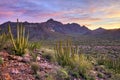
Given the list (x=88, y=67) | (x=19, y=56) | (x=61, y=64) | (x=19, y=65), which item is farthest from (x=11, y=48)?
(x=88, y=67)

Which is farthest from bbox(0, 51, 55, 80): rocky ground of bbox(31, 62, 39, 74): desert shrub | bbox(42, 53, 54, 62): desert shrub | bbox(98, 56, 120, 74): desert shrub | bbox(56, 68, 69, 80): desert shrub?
bbox(98, 56, 120, 74): desert shrub

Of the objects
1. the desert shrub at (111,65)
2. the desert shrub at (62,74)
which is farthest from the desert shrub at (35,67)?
the desert shrub at (111,65)

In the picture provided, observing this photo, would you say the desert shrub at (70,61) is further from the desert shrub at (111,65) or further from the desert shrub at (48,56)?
the desert shrub at (111,65)

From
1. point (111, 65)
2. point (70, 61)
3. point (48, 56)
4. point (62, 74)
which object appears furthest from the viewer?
point (111, 65)

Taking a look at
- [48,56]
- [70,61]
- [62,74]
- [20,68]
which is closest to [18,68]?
[20,68]

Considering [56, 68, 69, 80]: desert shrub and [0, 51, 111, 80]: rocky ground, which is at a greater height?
[0, 51, 111, 80]: rocky ground

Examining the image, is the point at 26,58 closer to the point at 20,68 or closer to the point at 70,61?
the point at 20,68

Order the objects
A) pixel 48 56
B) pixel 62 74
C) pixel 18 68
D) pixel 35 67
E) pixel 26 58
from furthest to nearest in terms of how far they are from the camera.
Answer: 1. pixel 48 56
2. pixel 26 58
3. pixel 62 74
4. pixel 35 67
5. pixel 18 68

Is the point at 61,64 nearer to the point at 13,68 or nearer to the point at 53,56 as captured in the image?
the point at 53,56

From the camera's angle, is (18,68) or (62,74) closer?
(18,68)

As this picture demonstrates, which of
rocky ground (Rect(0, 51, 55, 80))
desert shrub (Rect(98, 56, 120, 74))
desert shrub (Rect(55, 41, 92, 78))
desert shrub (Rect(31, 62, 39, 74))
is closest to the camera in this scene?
rocky ground (Rect(0, 51, 55, 80))

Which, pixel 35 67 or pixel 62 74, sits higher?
pixel 35 67

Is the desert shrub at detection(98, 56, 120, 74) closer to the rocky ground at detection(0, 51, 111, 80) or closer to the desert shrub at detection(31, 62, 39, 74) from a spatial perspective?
the rocky ground at detection(0, 51, 111, 80)

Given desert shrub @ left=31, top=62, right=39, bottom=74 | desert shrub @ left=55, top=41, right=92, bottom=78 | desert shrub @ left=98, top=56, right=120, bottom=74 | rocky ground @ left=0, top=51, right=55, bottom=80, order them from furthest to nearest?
desert shrub @ left=98, top=56, right=120, bottom=74 → desert shrub @ left=55, top=41, right=92, bottom=78 → desert shrub @ left=31, top=62, right=39, bottom=74 → rocky ground @ left=0, top=51, right=55, bottom=80
